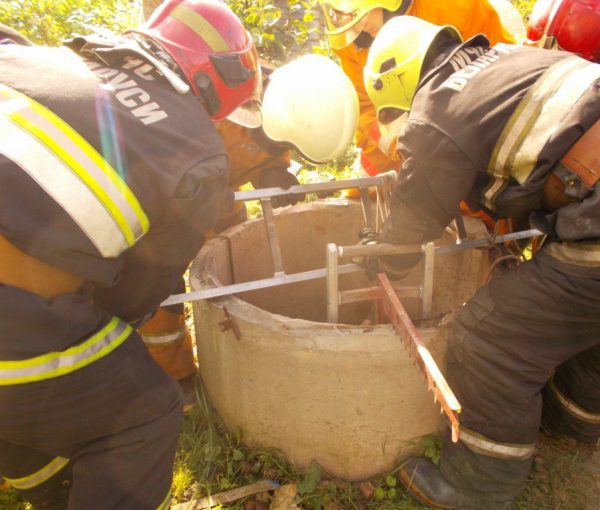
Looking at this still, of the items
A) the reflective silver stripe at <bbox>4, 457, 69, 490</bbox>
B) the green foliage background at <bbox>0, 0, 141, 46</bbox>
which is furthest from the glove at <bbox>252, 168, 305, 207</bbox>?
the green foliage background at <bbox>0, 0, 141, 46</bbox>

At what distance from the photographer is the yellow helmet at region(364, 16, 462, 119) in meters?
2.12

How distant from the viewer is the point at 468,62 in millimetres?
1966

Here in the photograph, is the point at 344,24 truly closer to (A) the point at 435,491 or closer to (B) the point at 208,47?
(B) the point at 208,47

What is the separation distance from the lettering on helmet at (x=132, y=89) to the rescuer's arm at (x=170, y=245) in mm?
204

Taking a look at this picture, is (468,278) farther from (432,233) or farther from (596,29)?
(596,29)

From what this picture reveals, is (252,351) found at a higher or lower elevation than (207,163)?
lower

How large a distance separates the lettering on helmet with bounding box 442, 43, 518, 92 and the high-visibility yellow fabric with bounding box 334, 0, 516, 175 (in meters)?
1.12

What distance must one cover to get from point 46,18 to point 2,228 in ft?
16.7

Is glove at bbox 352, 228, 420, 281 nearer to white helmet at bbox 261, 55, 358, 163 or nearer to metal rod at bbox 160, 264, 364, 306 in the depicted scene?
metal rod at bbox 160, 264, 364, 306

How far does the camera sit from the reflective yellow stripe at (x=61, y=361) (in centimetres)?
141

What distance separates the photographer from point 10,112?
1.36m

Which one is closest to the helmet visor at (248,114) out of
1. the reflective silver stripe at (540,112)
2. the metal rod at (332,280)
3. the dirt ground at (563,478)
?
the metal rod at (332,280)

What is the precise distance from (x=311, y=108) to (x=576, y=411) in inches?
73.7

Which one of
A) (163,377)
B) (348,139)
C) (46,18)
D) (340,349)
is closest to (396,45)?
(348,139)
